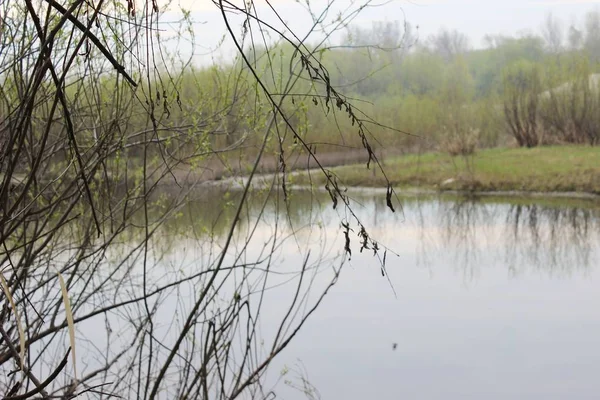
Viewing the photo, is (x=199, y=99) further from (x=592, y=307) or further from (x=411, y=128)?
(x=411, y=128)

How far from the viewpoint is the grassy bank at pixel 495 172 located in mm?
11695

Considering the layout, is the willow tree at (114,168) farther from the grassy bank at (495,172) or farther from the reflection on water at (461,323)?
the grassy bank at (495,172)

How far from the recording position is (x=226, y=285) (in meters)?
5.40

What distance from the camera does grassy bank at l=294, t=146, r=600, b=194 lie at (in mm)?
11695

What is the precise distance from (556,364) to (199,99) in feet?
9.08

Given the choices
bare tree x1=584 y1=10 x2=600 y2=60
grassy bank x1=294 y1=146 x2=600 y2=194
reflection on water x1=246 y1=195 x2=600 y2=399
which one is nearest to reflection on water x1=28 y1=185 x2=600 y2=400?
reflection on water x1=246 y1=195 x2=600 y2=399

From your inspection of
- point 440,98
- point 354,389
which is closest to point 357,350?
point 354,389

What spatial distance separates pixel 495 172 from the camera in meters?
12.7

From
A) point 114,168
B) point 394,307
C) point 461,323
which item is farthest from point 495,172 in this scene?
point 114,168

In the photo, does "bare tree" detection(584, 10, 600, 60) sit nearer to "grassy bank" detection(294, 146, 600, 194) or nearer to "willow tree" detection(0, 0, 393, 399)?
"grassy bank" detection(294, 146, 600, 194)

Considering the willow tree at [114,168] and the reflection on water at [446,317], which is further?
the reflection on water at [446,317]

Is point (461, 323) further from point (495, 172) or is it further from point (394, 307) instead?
point (495, 172)

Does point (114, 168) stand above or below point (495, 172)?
above

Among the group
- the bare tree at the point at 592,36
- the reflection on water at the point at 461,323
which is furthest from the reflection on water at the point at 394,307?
the bare tree at the point at 592,36
